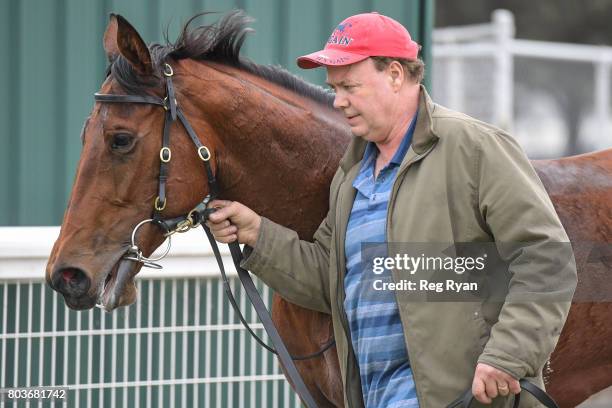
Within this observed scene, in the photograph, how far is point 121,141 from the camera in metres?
2.75

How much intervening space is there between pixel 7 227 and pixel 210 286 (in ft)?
3.34

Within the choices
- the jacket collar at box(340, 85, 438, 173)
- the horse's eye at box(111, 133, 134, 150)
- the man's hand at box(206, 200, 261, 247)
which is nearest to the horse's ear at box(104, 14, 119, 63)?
the horse's eye at box(111, 133, 134, 150)

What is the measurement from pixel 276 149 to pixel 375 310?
693 mm

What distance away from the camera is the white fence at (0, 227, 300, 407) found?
4086 mm

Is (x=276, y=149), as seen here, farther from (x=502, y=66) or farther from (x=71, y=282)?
(x=502, y=66)

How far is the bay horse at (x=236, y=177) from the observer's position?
2.75 metres

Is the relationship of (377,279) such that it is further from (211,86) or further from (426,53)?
(426,53)

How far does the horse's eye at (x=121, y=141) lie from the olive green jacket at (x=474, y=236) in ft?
2.69

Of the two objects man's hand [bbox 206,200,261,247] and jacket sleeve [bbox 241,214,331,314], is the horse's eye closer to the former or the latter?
man's hand [bbox 206,200,261,247]

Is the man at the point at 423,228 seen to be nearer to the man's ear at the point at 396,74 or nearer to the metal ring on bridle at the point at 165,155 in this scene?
the man's ear at the point at 396,74

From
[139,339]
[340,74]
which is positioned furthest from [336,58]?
[139,339]

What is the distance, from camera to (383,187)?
270 centimetres

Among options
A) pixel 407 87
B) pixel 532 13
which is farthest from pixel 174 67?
pixel 532 13

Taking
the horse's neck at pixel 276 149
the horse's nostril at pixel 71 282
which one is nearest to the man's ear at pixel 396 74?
the horse's neck at pixel 276 149
